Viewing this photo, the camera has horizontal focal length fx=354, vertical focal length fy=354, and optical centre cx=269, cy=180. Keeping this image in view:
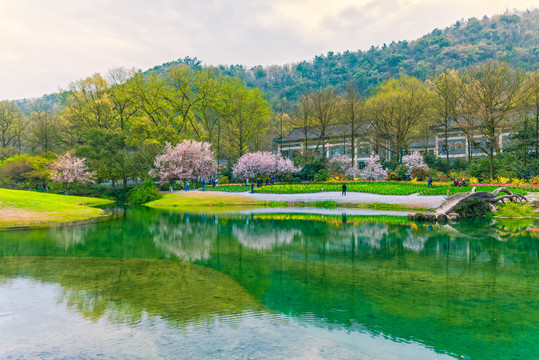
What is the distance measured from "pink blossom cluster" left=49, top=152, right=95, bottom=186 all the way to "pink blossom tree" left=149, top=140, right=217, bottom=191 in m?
10.5

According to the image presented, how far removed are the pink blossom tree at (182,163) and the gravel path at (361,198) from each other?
11.7 m

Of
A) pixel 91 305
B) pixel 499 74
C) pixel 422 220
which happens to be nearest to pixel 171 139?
pixel 422 220

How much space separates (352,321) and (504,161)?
4301 centimetres

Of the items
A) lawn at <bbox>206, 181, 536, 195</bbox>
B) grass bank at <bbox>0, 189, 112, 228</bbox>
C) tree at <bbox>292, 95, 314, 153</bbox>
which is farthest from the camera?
tree at <bbox>292, 95, 314, 153</bbox>

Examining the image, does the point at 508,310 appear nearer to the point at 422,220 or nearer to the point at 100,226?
the point at 422,220

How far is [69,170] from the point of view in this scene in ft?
162

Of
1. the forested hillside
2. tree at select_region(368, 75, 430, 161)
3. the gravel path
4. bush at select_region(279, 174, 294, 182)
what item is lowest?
the gravel path

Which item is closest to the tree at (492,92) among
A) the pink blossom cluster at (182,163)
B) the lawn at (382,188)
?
the lawn at (382,188)

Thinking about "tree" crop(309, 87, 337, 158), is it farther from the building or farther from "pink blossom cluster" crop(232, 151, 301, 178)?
"pink blossom cluster" crop(232, 151, 301, 178)

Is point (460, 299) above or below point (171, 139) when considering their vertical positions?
below

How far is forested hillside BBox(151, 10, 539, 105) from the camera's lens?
128 metres

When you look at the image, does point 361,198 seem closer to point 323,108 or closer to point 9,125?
point 323,108

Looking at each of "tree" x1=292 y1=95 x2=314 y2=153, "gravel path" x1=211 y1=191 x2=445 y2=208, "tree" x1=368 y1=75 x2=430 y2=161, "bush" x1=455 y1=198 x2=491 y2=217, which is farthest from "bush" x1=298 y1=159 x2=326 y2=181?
"bush" x1=455 y1=198 x2=491 y2=217

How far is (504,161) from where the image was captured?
41375 mm
